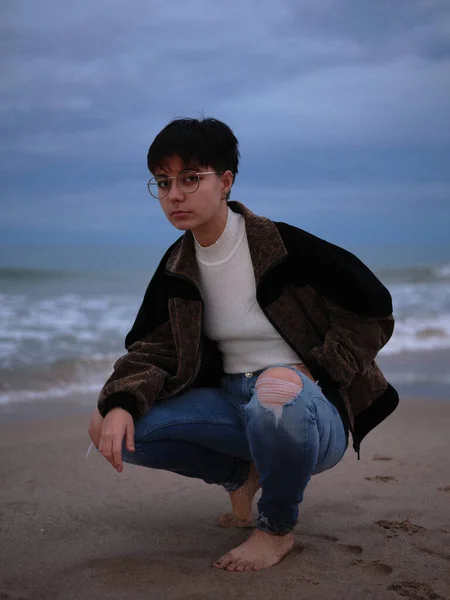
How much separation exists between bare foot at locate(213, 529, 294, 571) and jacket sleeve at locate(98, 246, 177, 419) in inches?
21.5

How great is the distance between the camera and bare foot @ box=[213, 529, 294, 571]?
255 centimetres

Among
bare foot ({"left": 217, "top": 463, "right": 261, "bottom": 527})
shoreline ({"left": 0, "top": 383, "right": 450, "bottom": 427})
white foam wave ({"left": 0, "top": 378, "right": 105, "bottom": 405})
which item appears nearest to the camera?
bare foot ({"left": 217, "top": 463, "right": 261, "bottom": 527})

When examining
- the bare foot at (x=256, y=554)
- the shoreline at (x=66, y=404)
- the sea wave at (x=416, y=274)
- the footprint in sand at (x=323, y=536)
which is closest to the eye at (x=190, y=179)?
the bare foot at (x=256, y=554)

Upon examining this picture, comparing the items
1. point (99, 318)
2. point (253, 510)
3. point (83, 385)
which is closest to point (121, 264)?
point (99, 318)

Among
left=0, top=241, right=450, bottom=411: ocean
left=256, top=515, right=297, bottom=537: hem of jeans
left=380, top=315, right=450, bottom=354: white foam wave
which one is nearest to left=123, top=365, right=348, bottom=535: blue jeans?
left=256, top=515, right=297, bottom=537: hem of jeans

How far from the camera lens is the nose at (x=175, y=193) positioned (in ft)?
8.62

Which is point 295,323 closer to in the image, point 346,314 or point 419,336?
point 346,314

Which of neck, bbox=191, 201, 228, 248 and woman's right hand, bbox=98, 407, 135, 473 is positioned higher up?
neck, bbox=191, 201, 228, 248

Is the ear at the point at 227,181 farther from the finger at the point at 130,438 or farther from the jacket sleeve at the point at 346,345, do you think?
the finger at the point at 130,438

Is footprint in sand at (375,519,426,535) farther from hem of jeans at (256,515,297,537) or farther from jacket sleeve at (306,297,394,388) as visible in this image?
jacket sleeve at (306,297,394,388)

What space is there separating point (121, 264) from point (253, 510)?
19479 millimetres

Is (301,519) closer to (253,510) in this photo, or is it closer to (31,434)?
(253,510)

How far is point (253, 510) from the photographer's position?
324cm

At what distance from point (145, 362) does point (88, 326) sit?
7.64 meters
